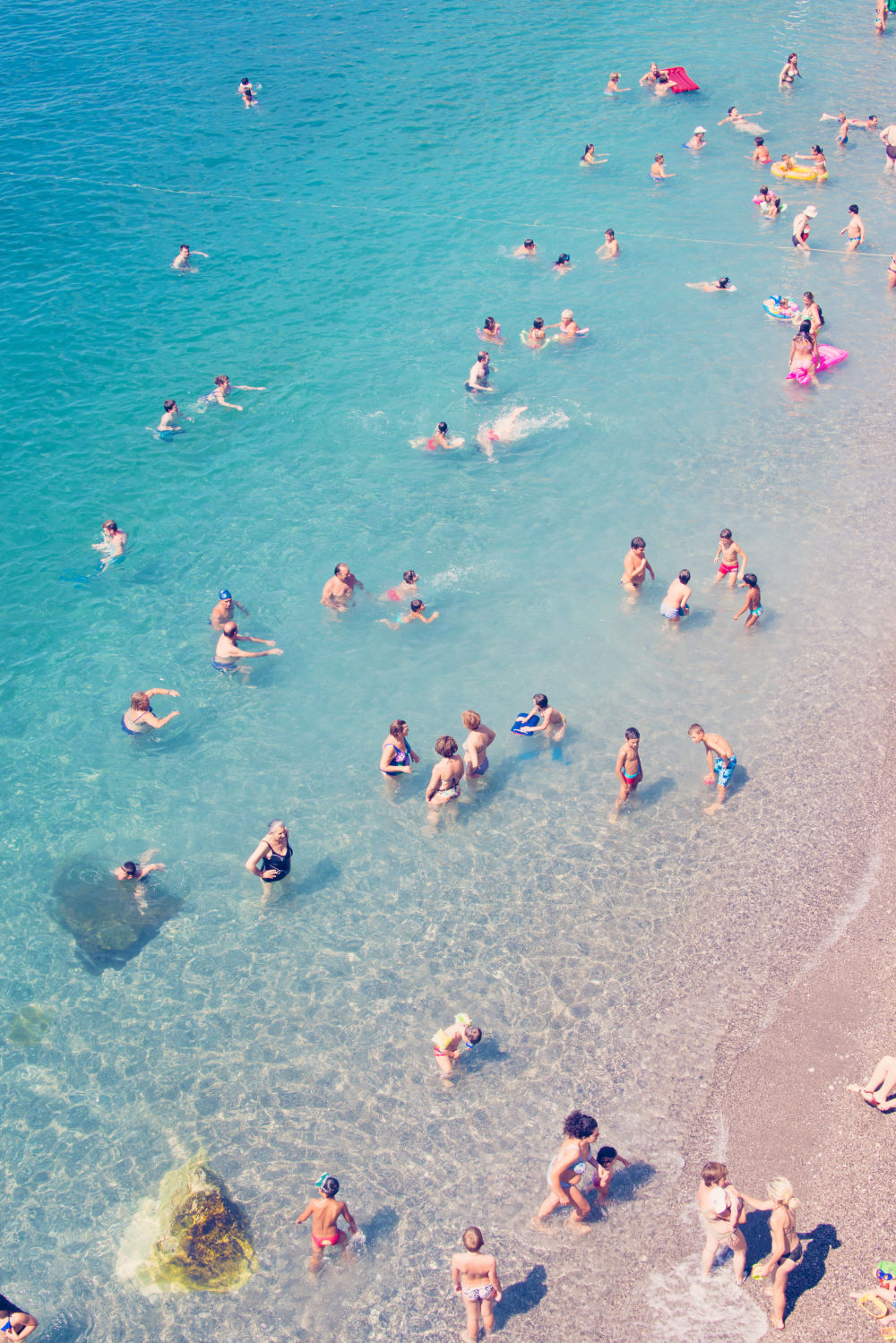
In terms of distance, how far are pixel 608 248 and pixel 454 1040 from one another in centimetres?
2448

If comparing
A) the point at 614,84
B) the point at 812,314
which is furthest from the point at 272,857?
the point at 614,84

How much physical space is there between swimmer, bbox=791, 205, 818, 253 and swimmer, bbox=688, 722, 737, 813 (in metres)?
19.8

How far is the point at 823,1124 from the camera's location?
1105 cm

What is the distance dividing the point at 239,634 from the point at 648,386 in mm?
12528

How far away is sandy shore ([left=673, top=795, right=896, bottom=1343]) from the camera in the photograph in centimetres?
986

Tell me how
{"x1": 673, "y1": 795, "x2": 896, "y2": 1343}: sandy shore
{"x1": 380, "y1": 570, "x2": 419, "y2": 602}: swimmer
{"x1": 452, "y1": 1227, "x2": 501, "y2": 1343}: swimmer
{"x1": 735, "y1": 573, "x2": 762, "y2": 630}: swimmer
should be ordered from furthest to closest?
{"x1": 380, "y1": 570, "x2": 419, "y2": 602}: swimmer → {"x1": 735, "y1": 573, "x2": 762, "y2": 630}: swimmer → {"x1": 673, "y1": 795, "x2": 896, "y2": 1343}: sandy shore → {"x1": 452, "y1": 1227, "x2": 501, "y2": 1343}: swimmer

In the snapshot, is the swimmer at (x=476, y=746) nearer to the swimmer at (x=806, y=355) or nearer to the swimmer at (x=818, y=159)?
the swimmer at (x=806, y=355)

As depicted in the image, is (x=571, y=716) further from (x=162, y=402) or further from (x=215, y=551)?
(x=162, y=402)

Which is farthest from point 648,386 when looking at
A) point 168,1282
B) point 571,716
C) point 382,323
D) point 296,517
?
point 168,1282

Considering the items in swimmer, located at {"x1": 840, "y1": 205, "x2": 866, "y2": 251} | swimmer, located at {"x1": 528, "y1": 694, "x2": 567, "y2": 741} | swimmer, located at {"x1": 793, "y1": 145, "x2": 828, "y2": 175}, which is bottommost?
swimmer, located at {"x1": 528, "y1": 694, "x2": 567, "y2": 741}

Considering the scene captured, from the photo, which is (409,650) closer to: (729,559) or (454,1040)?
(729,559)

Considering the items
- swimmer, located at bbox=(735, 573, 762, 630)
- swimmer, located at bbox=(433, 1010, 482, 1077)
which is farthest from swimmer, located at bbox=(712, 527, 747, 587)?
swimmer, located at bbox=(433, 1010, 482, 1077)

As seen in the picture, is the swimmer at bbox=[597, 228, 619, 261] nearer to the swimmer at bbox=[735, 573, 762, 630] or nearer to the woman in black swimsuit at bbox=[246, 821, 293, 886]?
the swimmer at bbox=[735, 573, 762, 630]

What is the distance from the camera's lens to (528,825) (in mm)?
14859
